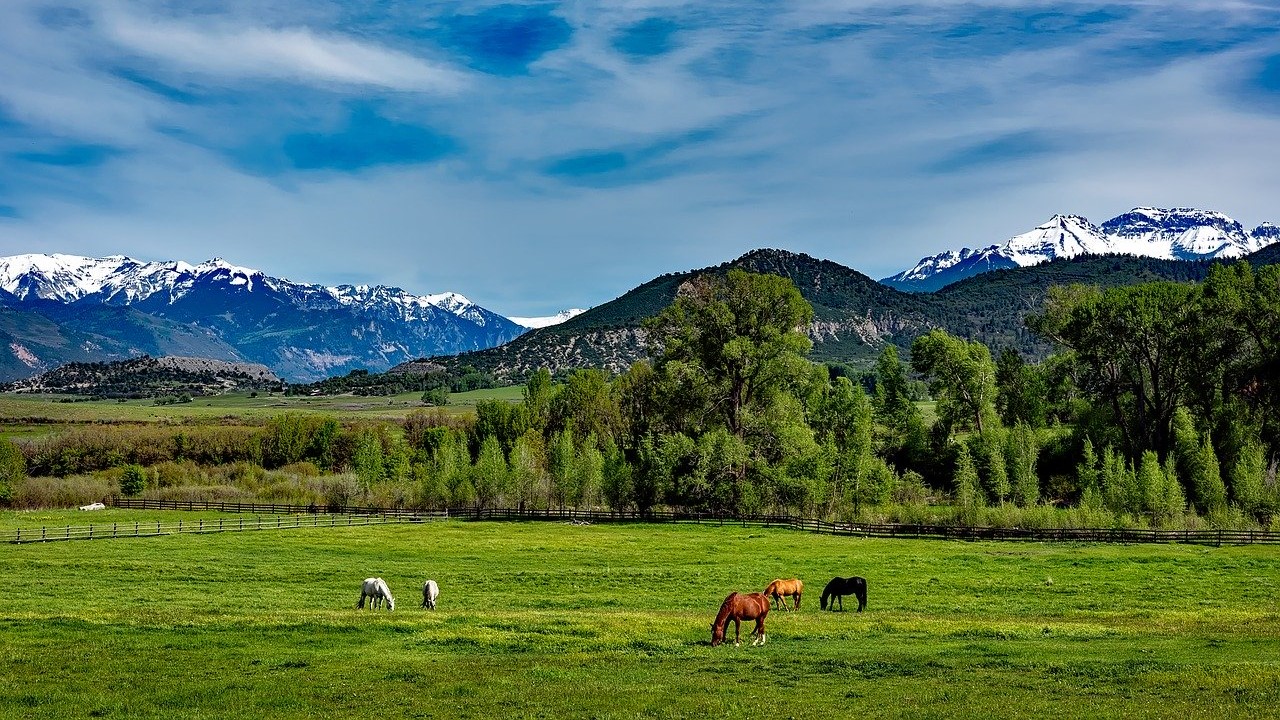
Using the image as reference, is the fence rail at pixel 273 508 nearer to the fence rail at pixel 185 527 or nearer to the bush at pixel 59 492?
the fence rail at pixel 185 527

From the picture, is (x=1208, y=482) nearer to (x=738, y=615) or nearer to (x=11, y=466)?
(x=738, y=615)

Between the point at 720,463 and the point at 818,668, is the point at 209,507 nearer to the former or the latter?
the point at 720,463

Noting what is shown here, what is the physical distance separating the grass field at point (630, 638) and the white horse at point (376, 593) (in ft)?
5.09

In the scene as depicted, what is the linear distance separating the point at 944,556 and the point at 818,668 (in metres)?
34.0

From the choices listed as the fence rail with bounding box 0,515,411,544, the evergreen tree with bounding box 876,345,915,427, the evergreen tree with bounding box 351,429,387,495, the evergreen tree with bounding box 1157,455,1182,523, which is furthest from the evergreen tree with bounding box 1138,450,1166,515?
the evergreen tree with bounding box 351,429,387,495

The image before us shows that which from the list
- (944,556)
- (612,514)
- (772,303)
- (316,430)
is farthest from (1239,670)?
(316,430)

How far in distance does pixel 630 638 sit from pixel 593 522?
182 feet

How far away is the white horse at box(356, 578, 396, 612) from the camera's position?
34.9 m

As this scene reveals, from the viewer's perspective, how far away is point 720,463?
251 ft

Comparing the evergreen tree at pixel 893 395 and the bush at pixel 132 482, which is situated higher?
the evergreen tree at pixel 893 395

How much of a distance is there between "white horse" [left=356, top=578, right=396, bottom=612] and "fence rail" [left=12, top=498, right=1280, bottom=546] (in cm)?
4196

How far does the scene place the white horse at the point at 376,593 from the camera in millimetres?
34875

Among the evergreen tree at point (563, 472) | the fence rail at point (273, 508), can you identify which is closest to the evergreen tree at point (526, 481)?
the evergreen tree at point (563, 472)

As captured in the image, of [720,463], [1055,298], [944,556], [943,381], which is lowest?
[944,556]
